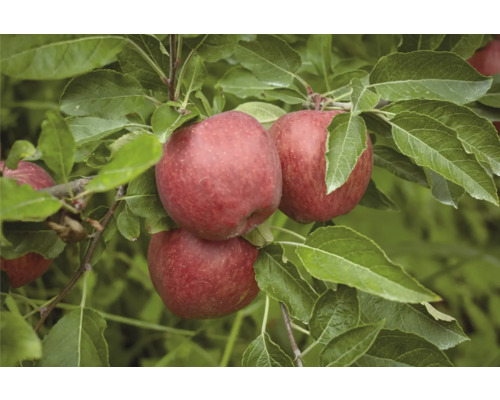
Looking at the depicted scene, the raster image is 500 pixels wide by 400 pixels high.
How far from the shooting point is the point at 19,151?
0.79 metres

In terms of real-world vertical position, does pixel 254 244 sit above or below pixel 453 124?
below

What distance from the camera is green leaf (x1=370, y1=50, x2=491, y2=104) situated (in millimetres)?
907

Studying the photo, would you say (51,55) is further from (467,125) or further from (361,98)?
(467,125)

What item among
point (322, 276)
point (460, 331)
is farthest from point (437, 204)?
point (322, 276)

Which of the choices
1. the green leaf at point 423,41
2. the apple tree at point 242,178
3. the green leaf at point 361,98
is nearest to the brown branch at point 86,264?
the apple tree at point 242,178

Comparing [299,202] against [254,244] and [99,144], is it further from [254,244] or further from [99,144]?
[99,144]

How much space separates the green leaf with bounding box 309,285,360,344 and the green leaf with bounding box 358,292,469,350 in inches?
4.3

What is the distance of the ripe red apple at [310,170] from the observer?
851mm

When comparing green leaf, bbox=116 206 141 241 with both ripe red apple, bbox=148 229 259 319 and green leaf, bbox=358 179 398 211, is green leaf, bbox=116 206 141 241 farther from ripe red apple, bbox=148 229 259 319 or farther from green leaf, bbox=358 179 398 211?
green leaf, bbox=358 179 398 211

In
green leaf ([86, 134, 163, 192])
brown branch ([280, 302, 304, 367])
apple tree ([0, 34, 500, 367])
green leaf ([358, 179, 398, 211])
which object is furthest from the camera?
green leaf ([358, 179, 398, 211])

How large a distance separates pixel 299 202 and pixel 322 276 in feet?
0.47

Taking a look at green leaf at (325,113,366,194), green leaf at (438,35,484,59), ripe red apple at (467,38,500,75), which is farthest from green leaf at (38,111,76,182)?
ripe red apple at (467,38,500,75)

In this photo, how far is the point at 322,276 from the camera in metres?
0.77

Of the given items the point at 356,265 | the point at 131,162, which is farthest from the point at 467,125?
the point at 131,162
